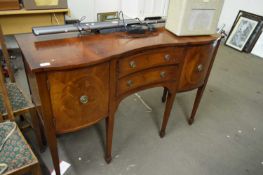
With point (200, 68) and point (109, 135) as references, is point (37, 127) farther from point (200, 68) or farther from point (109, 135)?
point (200, 68)

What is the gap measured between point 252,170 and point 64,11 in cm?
224

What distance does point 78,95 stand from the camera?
3.36ft

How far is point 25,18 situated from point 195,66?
182cm

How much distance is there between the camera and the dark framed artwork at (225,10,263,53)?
10.9ft

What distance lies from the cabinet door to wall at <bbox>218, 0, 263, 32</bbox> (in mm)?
2527

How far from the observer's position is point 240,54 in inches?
132

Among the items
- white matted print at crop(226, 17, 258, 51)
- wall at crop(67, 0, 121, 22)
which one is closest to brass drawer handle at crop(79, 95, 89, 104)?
wall at crop(67, 0, 121, 22)

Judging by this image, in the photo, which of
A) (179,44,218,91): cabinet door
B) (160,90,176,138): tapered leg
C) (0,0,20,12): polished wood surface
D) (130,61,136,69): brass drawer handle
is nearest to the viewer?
(130,61,136,69): brass drawer handle

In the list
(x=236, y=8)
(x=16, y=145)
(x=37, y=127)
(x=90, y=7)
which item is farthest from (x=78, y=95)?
(x=236, y=8)

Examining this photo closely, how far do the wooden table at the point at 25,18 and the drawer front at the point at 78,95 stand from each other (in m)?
1.55

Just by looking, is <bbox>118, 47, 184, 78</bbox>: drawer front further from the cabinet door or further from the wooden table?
the wooden table

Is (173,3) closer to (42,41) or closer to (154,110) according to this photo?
(42,41)

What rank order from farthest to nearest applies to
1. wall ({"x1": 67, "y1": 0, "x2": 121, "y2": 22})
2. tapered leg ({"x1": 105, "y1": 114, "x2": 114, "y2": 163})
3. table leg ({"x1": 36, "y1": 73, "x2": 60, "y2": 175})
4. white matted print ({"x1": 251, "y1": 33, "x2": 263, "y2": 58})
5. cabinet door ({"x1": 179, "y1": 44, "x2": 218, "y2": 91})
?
1. white matted print ({"x1": 251, "y1": 33, "x2": 263, "y2": 58})
2. wall ({"x1": 67, "y1": 0, "x2": 121, "y2": 22})
3. cabinet door ({"x1": 179, "y1": 44, "x2": 218, "y2": 91})
4. tapered leg ({"x1": 105, "y1": 114, "x2": 114, "y2": 163})
5. table leg ({"x1": 36, "y1": 73, "x2": 60, "y2": 175})

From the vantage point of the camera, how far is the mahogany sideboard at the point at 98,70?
940mm
